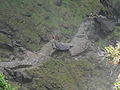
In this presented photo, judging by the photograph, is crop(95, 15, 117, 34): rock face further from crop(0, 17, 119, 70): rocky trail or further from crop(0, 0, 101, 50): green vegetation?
crop(0, 0, 101, 50): green vegetation

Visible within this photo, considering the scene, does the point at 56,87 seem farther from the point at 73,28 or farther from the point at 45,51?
the point at 73,28

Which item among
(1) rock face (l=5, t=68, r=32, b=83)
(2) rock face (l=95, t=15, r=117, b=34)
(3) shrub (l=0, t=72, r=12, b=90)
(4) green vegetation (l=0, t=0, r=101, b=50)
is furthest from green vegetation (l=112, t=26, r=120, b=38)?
(3) shrub (l=0, t=72, r=12, b=90)

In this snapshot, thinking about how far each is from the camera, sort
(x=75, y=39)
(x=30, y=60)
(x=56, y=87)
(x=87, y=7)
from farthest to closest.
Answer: (x=87, y=7) < (x=75, y=39) < (x=30, y=60) < (x=56, y=87)

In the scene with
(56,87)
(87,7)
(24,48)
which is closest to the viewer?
(56,87)

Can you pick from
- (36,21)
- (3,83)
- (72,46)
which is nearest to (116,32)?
(72,46)

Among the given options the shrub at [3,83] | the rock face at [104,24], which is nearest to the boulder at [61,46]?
the rock face at [104,24]

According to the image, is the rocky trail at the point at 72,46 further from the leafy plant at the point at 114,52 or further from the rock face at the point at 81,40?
the leafy plant at the point at 114,52

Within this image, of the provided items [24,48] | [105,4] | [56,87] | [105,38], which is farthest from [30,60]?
[105,4]

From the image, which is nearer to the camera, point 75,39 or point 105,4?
point 75,39

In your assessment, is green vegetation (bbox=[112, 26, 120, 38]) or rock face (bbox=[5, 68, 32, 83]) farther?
green vegetation (bbox=[112, 26, 120, 38])
